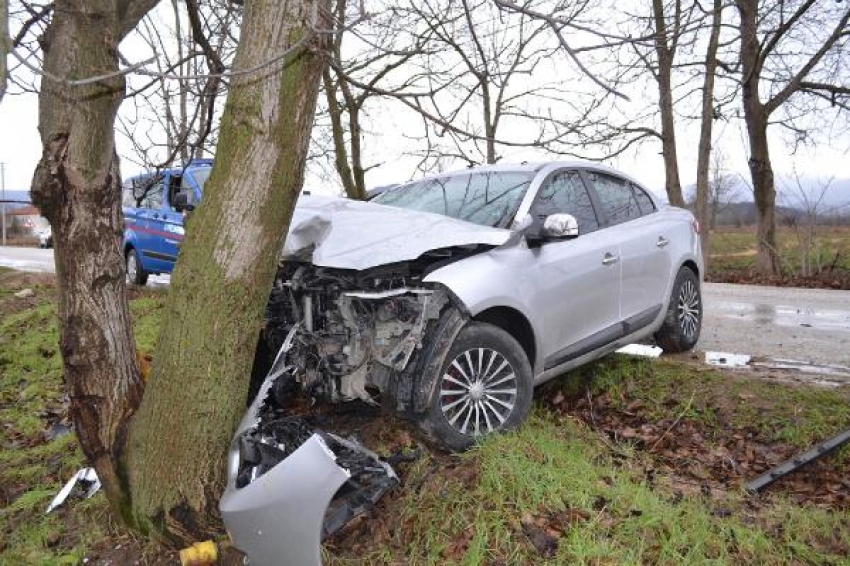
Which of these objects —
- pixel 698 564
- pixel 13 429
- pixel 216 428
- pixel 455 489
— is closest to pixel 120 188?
pixel 216 428

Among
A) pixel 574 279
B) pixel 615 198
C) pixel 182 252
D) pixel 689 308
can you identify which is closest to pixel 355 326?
pixel 182 252

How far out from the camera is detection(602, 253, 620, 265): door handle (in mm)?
4910

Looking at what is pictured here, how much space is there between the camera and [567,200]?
4980mm

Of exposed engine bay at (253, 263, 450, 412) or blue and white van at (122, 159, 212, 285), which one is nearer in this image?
exposed engine bay at (253, 263, 450, 412)

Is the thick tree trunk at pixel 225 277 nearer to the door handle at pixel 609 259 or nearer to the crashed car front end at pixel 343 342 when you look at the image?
the crashed car front end at pixel 343 342

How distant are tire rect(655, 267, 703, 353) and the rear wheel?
8152 mm

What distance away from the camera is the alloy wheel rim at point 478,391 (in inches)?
150

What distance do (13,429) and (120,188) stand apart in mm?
3039

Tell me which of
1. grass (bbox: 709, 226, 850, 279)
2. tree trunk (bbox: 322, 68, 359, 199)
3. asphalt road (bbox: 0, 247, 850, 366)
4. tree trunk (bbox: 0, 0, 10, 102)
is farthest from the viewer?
grass (bbox: 709, 226, 850, 279)

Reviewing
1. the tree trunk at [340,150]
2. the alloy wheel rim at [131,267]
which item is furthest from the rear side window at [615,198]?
the alloy wheel rim at [131,267]

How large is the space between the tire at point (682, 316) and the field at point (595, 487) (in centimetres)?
30

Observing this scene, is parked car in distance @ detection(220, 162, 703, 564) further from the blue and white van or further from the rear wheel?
the rear wheel

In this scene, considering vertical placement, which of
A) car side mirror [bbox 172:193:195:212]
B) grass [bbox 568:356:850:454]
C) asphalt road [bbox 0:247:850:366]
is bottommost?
grass [bbox 568:356:850:454]

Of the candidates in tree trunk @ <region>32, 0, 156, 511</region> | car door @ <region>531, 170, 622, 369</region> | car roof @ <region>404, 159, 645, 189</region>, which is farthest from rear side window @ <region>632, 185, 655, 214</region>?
tree trunk @ <region>32, 0, 156, 511</region>
